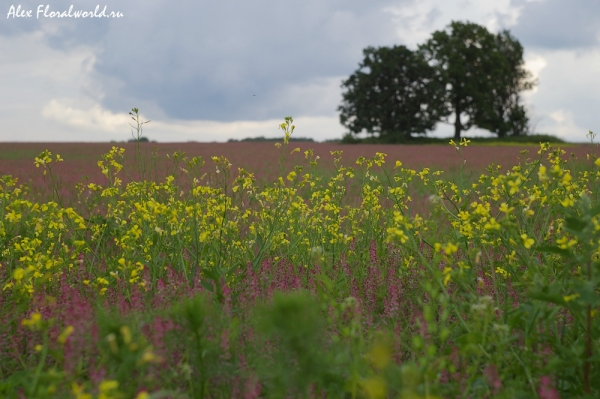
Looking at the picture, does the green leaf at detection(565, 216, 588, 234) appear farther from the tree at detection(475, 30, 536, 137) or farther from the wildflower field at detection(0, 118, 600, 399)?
the tree at detection(475, 30, 536, 137)

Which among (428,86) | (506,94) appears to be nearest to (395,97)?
(428,86)

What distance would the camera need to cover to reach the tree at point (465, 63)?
38.7 metres

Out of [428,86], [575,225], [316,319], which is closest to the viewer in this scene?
[575,225]

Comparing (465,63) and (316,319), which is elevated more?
(465,63)

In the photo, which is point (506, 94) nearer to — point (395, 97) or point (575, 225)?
point (395, 97)

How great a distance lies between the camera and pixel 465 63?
129 ft

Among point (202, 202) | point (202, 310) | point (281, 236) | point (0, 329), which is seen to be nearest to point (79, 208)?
point (202, 202)

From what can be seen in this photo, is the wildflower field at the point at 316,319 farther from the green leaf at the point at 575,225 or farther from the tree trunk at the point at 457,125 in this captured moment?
the tree trunk at the point at 457,125

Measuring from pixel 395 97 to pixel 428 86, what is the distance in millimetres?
2566

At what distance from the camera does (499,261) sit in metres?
Result: 4.23

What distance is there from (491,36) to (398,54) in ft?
23.4

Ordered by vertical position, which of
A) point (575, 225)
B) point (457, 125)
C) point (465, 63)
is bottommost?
point (575, 225)

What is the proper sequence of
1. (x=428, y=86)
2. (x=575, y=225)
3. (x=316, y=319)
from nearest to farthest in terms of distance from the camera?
(x=575, y=225), (x=316, y=319), (x=428, y=86)

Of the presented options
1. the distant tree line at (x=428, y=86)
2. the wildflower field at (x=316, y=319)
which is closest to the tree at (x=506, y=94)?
the distant tree line at (x=428, y=86)
